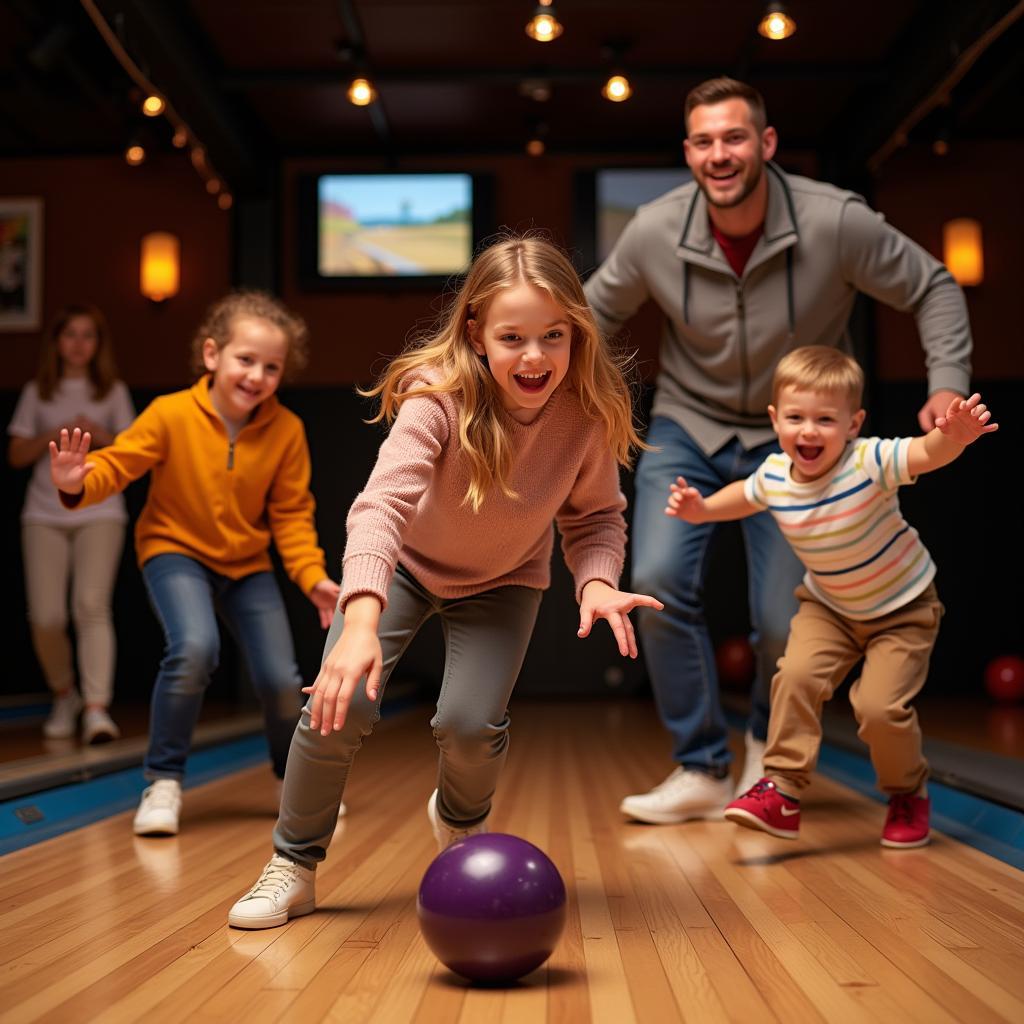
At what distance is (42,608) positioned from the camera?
456 centimetres

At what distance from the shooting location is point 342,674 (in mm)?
1585

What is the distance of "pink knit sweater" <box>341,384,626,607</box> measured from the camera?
1.97 metres

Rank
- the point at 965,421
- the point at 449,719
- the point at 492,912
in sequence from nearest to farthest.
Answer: the point at 492,912, the point at 449,719, the point at 965,421

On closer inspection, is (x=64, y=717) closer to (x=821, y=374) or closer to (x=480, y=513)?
(x=480, y=513)

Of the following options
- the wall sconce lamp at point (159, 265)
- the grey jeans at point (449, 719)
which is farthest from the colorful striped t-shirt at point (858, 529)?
the wall sconce lamp at point (159, 265)

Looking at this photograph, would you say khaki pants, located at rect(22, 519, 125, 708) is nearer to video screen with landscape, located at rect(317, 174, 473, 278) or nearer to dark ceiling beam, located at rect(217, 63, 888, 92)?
dark ceiling beam, located at rect(217, 63, 888, 92)

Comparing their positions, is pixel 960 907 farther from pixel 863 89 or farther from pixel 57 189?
pixel 57 189

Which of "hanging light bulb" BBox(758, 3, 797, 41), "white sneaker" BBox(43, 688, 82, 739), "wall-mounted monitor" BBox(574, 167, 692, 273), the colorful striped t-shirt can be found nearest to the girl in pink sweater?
the colorful striped t-shirt

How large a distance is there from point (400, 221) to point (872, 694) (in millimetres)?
5011

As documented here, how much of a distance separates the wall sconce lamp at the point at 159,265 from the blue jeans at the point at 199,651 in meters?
4.25

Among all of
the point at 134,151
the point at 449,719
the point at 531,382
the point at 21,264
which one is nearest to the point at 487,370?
the point at 531,382

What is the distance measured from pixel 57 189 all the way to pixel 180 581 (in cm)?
490

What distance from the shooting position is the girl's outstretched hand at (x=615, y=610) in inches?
73.2

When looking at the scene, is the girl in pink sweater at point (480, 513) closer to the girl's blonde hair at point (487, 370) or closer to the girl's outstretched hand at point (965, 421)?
the girl's blonde hair at point (487, 370)
